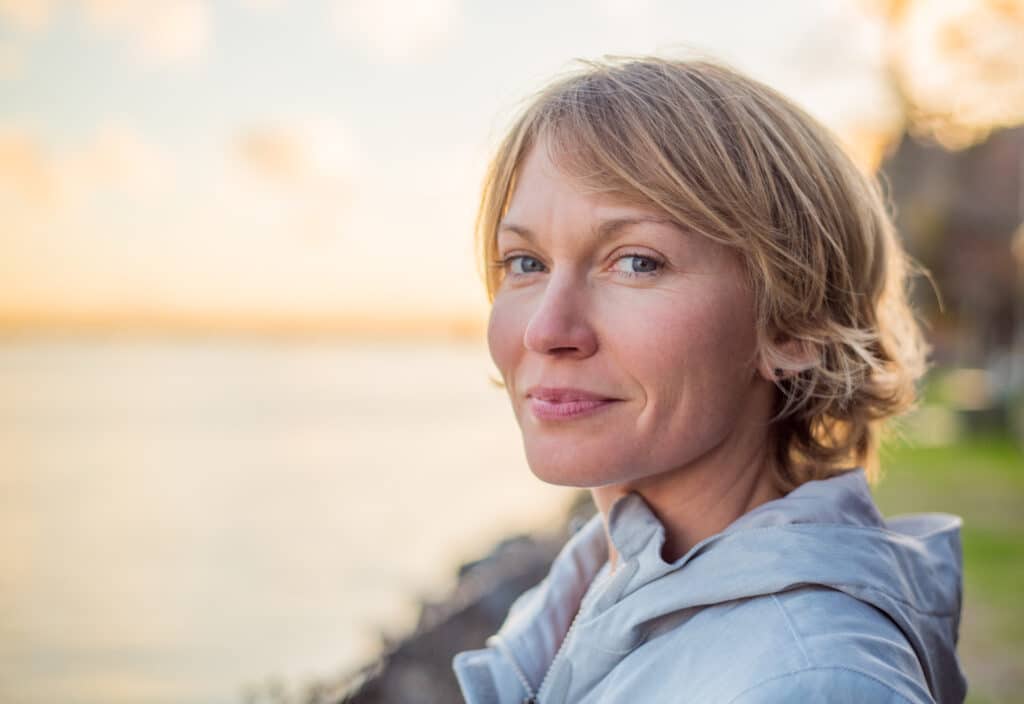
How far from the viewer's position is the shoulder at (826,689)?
4.17 ft

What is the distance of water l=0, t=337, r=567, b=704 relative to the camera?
38.5 feet

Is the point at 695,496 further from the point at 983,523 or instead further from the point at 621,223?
the point at 983,523

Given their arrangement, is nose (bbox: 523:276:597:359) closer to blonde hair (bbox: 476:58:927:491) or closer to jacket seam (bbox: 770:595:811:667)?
blonde hair (bbox: 476:58:927:491)

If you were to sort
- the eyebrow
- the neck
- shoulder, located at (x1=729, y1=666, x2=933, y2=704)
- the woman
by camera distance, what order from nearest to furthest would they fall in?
shoulder, located at (x1=729, y1=666, x2=933, y2=704)
the woman
the eyebrow
the neck

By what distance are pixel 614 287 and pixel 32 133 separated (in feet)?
219

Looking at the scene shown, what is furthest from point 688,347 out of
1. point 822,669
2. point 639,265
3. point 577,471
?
point 822,669

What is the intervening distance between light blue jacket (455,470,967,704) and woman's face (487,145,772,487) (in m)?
0.17

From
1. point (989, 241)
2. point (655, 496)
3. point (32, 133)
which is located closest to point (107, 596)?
point (655, 496)

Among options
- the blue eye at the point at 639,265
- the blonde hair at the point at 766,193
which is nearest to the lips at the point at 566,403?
the blue eye at the point at 639,265

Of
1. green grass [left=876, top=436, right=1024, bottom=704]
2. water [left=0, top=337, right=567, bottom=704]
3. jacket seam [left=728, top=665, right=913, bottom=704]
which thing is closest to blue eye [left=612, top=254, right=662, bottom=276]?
jacket seam [left=728, top=665, right=913, bottom=704]

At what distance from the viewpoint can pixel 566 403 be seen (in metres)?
1.79

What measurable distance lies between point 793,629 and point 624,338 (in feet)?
1.93

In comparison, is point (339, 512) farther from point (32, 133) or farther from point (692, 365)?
point (32, 133)

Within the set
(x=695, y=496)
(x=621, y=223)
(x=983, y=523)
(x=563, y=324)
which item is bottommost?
(x=983, y=523)
